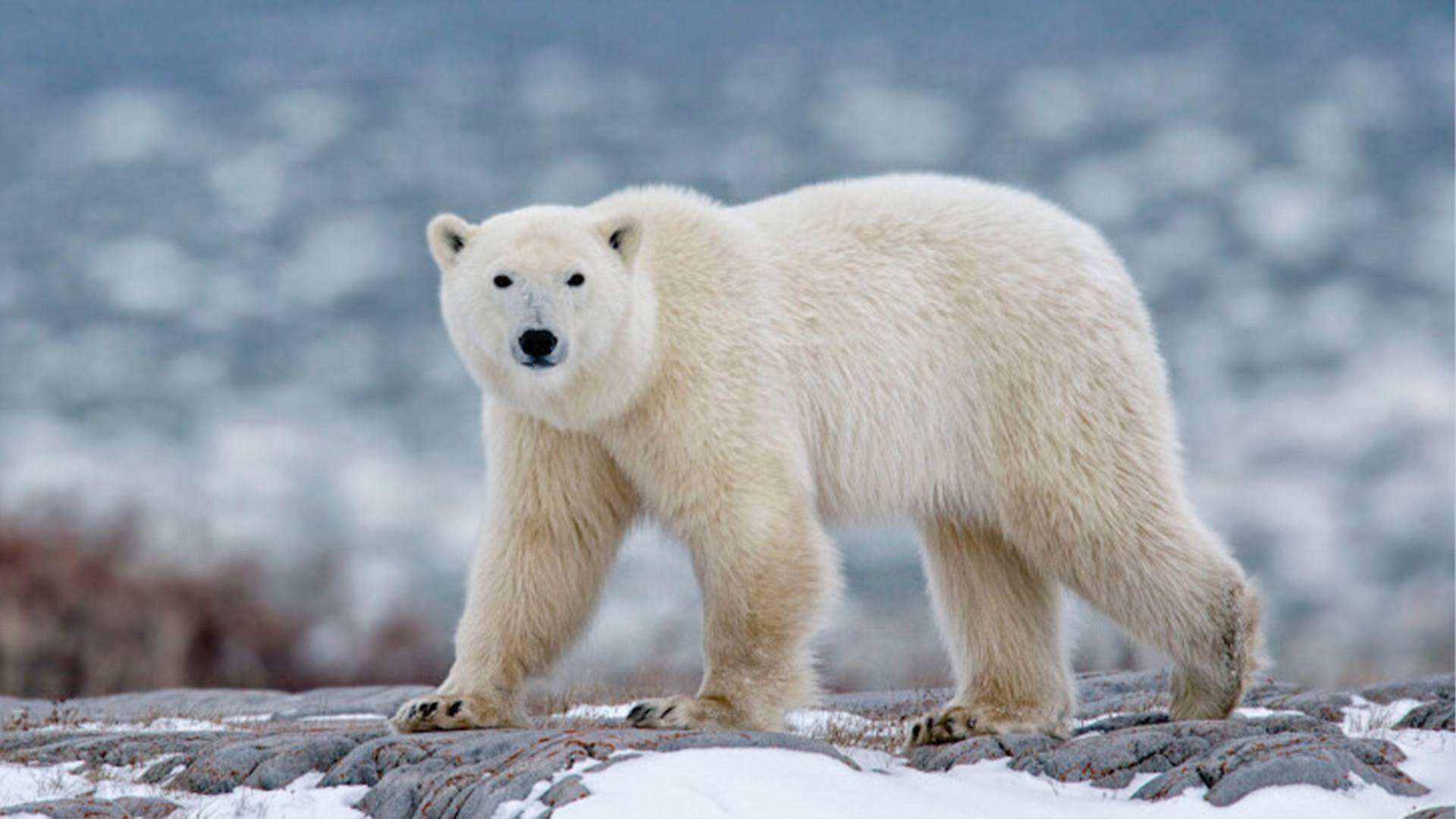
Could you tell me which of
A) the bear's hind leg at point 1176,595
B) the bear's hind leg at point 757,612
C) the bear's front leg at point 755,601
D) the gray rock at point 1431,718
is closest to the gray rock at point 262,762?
the bear's front leg at point 755,601

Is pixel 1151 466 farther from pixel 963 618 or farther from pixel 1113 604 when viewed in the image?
pixel 963 618

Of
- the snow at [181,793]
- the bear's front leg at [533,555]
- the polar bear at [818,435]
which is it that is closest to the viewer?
the snow at [181,793]

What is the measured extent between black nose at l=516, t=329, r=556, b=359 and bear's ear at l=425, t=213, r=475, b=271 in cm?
75

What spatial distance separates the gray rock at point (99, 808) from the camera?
671cm

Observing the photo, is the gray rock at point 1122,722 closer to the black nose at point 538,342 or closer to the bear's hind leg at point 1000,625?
the bear's hind leg at point 1000,625

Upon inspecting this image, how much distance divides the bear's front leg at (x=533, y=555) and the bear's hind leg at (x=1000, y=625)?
6.51 ft

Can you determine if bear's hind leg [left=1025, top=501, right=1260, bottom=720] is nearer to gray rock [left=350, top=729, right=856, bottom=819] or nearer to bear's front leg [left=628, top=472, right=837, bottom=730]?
bear's front leg [left=628, top=472, right=837, bottom=730]

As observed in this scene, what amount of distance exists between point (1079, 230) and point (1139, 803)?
3.56 m

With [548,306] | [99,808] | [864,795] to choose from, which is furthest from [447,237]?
[864,795]

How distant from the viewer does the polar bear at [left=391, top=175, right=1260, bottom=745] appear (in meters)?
7.80

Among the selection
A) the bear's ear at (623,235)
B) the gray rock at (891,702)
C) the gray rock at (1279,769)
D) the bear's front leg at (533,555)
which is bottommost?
the gray rock at (1279,769)

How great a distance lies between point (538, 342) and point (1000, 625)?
10.5 feet

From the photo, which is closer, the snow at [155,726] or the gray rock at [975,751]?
the gray rock at [975,751]

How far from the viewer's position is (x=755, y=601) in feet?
25.6
